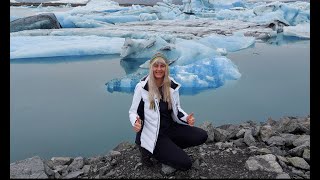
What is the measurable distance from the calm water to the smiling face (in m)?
1.29

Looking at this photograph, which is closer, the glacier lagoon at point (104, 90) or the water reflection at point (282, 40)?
the glacier lagoon at point (104, 90)

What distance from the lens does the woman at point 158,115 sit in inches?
92.0

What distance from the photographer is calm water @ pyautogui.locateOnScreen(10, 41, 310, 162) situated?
11.9 feet

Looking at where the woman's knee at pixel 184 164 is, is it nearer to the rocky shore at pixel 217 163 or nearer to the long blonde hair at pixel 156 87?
the rocky shore at pixel 217 163

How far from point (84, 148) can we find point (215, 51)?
17.4ft

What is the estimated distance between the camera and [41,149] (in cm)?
343

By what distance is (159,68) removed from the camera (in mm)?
2363

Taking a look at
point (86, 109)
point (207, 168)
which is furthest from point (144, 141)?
point (86, 109)

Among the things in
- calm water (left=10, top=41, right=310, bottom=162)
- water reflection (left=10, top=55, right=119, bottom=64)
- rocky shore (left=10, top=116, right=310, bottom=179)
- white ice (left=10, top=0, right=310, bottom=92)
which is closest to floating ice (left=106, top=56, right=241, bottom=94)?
white ice (left=10, top=0, right=310, bottom=92)

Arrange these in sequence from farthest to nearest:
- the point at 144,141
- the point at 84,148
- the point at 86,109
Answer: the point at 86,109
the point at 84,148
the point at 144,141

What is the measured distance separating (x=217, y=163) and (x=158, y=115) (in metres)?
0.57

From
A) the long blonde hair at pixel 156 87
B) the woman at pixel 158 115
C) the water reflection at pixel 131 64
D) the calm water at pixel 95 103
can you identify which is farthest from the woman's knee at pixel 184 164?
the water reflection at pixel 131 64

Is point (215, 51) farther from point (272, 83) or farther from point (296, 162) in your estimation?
point (296, 162)

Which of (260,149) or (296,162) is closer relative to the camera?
(296,162)
